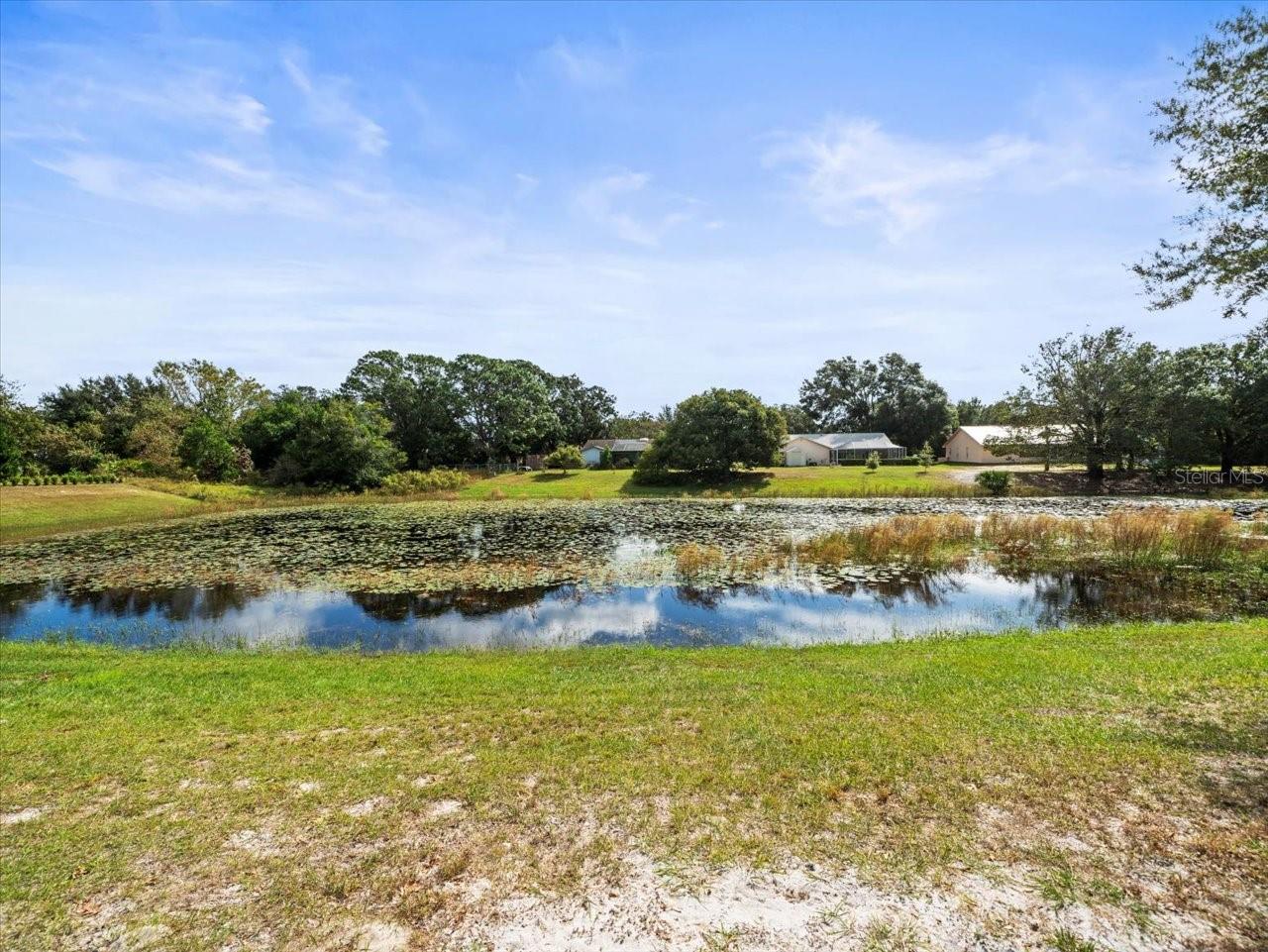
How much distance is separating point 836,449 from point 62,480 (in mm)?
64161

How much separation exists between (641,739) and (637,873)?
1821mm

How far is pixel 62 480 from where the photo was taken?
36.6m

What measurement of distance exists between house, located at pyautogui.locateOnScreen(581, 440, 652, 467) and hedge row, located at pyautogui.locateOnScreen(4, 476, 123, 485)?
127 ft

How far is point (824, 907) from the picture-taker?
3.15 metres

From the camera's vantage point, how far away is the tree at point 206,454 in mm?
44094

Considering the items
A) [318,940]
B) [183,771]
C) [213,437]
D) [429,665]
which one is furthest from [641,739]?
[213,437]

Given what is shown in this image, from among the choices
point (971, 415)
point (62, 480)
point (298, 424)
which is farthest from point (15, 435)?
point (971, 415)

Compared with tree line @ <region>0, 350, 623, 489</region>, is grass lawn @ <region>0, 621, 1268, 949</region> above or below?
below

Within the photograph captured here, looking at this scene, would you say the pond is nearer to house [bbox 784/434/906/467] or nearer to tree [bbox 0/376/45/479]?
tree [bbox 0/376/45/479]

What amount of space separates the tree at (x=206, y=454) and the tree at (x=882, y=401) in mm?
67919

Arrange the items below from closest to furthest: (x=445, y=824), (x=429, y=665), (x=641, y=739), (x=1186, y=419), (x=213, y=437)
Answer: (x=445, y=824) < (x=641, y=739) < (x=429, y=665) < (x=1186, y=419) < (x=213, y=437)

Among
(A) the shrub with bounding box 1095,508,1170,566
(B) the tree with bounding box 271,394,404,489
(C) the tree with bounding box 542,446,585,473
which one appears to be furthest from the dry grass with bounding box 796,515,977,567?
(B) the tree with bounding box 271,394,404,489

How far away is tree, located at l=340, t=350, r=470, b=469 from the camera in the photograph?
55906 millimetres

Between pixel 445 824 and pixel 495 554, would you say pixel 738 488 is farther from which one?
pixel 445 824
